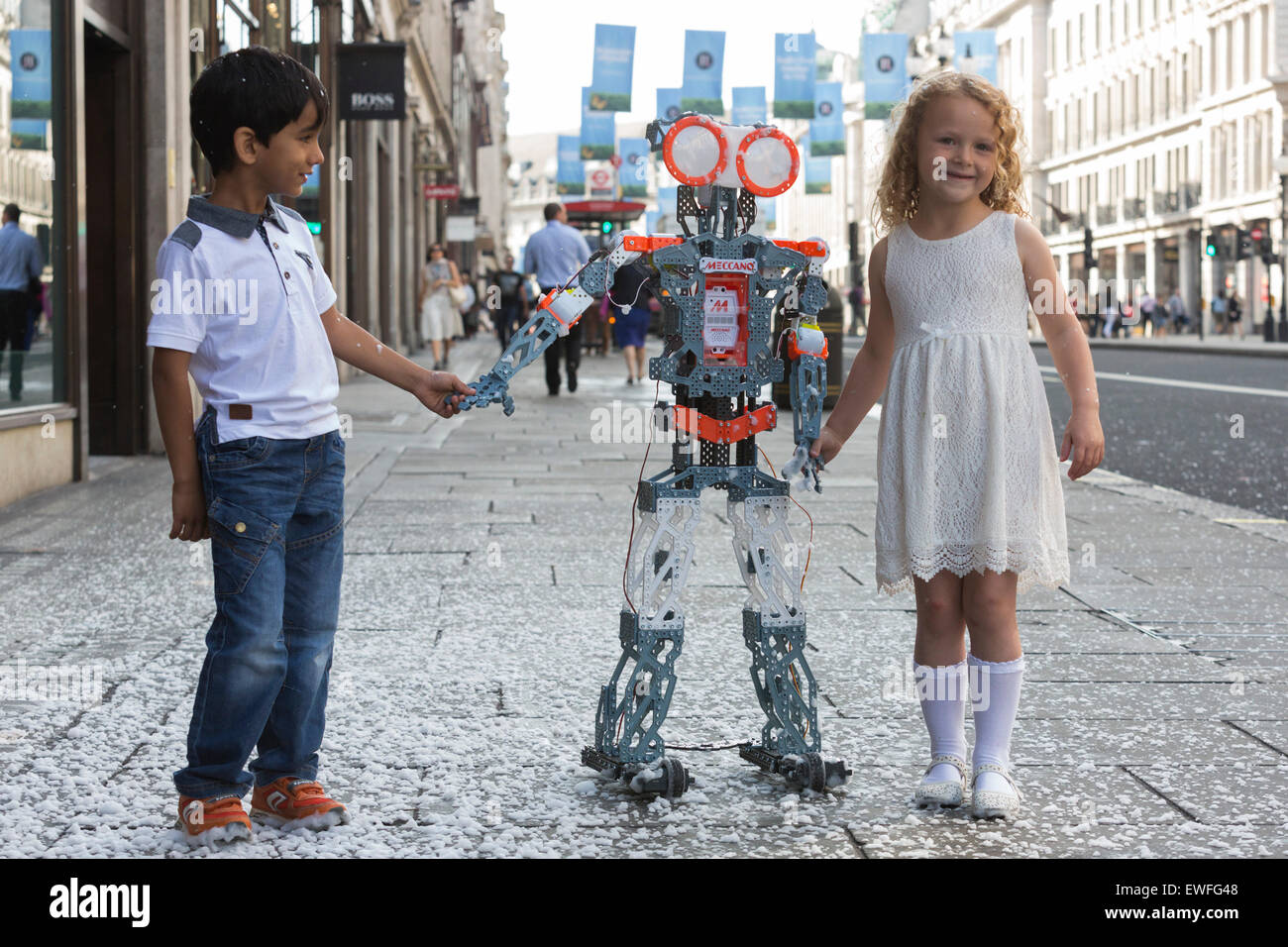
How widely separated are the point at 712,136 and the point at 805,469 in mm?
716

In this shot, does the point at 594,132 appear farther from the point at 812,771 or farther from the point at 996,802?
the point at 996,802

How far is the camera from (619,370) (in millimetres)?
23547

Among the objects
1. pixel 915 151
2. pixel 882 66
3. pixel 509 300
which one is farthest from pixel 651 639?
pixel 882 66

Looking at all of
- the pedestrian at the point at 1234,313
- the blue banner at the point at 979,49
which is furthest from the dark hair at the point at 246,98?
the pedestrian at the point at 1234,313

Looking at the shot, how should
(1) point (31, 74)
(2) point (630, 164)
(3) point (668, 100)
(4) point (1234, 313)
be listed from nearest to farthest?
(1) point (31, 74) < (3) point (668, 100) < (4) point (1234, 313) < (2) point (630, 164)

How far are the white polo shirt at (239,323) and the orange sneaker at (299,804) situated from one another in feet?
2.26

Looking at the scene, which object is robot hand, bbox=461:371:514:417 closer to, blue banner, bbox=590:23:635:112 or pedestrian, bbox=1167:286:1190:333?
blue banner, bbox=590:23:635:112

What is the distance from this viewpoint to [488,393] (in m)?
3.24

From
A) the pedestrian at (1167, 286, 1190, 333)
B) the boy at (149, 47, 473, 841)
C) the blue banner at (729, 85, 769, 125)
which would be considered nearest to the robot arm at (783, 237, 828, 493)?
the boy at (149, 47, 473, 841)

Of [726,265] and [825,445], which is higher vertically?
[726,265]

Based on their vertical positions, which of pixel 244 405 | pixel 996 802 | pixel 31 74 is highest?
pixel 31 74

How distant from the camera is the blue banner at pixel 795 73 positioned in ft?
115
